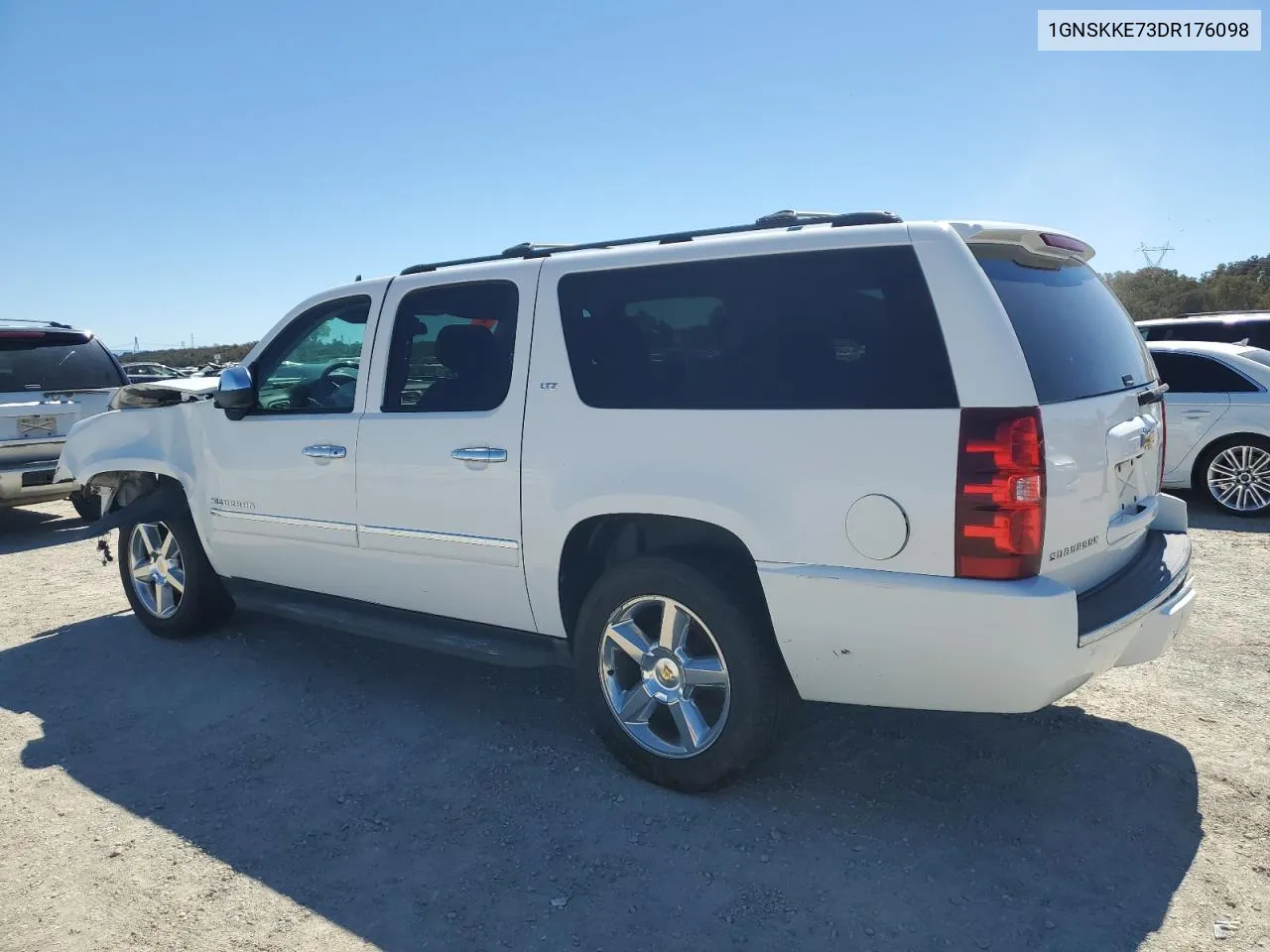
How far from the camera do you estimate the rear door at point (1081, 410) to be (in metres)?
2.89

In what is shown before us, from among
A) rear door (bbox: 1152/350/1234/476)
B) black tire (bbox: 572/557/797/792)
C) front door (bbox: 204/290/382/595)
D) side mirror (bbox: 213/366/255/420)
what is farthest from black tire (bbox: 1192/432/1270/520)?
side mirror (bbox: 213/366/255/420)

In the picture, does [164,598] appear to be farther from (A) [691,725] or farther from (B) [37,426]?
(B) [37,426]

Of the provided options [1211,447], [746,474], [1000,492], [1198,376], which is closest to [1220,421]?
[1211,447]

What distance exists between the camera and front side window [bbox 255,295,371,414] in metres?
4.58

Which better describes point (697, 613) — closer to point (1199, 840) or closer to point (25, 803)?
point (1199, 840)

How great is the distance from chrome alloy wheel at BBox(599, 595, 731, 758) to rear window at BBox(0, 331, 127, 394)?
304 inches

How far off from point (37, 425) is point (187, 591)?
14.8 ft

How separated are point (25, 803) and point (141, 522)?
212 centimetres

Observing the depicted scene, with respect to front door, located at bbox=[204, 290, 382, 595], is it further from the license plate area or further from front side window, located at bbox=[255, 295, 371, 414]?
the license plate area

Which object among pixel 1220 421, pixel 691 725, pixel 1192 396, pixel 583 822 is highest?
pixel 1192 396

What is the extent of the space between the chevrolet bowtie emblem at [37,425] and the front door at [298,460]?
4757 millimetres

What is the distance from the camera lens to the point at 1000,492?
9.07ft

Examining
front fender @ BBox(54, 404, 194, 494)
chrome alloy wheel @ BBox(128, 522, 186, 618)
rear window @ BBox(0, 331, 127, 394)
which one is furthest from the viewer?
rear window @ BBox(0, 331, 127, 394)

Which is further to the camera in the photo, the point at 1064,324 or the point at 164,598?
the point at 164,598
